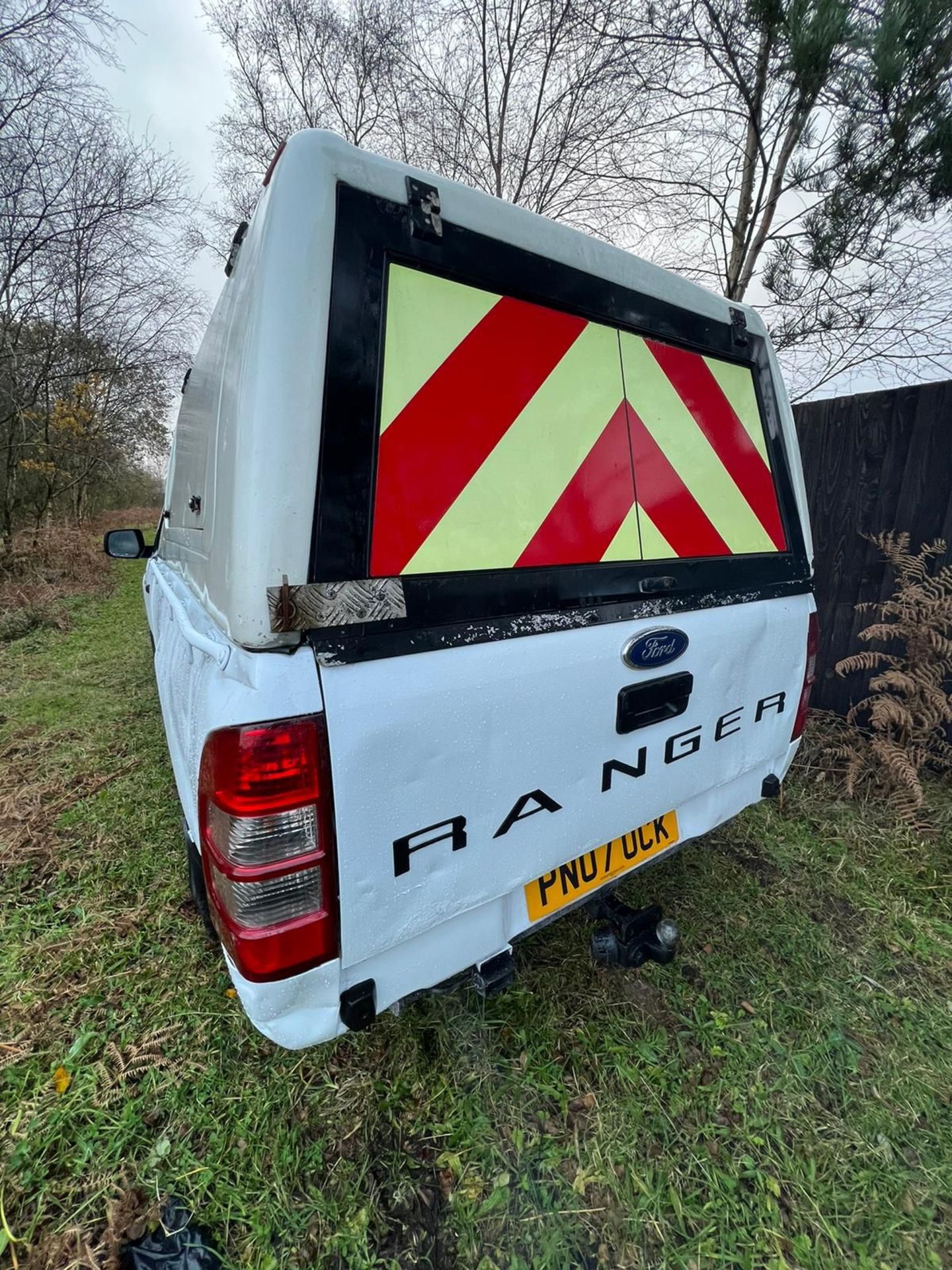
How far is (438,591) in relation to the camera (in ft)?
3.57

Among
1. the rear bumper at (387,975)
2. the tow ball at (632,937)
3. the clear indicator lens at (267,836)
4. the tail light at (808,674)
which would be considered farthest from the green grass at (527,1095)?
the clear indicator lens at (267,836)

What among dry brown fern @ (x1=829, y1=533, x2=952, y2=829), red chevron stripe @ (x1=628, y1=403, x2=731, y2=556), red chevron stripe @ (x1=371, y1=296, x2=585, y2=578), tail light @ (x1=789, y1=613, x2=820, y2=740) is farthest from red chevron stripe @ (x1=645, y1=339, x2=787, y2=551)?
dry brown fern @ (x1=829, y1=533, x2=952, y2=829)

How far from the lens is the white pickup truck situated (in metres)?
0.94

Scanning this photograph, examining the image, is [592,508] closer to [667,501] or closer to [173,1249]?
[667,501]

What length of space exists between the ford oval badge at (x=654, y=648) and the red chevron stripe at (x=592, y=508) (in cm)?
24

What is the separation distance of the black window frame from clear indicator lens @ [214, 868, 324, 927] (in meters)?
A: 0.43

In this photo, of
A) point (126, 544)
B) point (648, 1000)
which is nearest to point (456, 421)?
point (648, 1000)

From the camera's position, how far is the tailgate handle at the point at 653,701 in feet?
4.45

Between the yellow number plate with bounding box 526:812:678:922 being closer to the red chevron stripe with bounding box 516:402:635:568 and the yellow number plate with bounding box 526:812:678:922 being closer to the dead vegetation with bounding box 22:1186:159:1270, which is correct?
the red chevron stripe with bounding box 516:402:635:568

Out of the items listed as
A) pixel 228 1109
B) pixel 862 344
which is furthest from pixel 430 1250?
pixel 862 344

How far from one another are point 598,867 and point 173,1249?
1.28m

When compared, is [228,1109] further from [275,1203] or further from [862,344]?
[862,344]

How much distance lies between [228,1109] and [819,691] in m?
3.94

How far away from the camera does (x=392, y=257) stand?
40.6 inches
